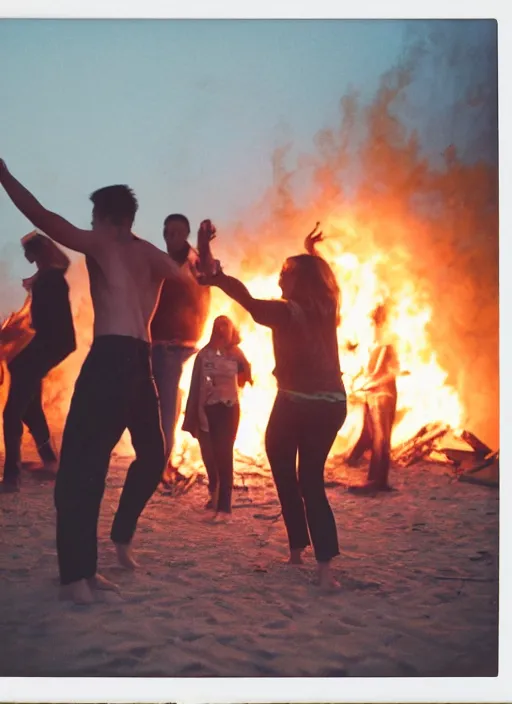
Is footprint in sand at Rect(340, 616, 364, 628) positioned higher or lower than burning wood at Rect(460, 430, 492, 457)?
lower

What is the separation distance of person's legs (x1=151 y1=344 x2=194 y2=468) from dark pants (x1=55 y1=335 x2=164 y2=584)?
0.05 m

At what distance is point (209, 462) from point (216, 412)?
22 centimetres

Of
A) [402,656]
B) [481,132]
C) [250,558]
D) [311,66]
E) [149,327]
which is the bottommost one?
[402,656]

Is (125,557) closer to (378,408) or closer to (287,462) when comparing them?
(287,462)

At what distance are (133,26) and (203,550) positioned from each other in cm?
233

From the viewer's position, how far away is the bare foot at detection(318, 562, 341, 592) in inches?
120

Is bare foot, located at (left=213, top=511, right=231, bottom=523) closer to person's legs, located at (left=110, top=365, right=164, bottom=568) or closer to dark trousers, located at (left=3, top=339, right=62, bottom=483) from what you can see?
person's legs, located at (left=110, top=365, right=164, bottom=568)

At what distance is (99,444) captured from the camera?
3.04m

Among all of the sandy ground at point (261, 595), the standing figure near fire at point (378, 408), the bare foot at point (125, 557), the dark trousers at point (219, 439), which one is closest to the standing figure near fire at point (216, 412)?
the dark trousers at point (219, 439)

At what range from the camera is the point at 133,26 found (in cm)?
333

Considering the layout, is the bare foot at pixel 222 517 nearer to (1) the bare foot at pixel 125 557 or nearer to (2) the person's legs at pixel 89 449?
(1) the bare foot at pixel 125 557

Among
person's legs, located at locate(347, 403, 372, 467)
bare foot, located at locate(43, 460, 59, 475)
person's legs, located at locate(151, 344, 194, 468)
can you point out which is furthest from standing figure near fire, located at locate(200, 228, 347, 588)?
bare foot, located at locate(43, 460, 59, 475)
